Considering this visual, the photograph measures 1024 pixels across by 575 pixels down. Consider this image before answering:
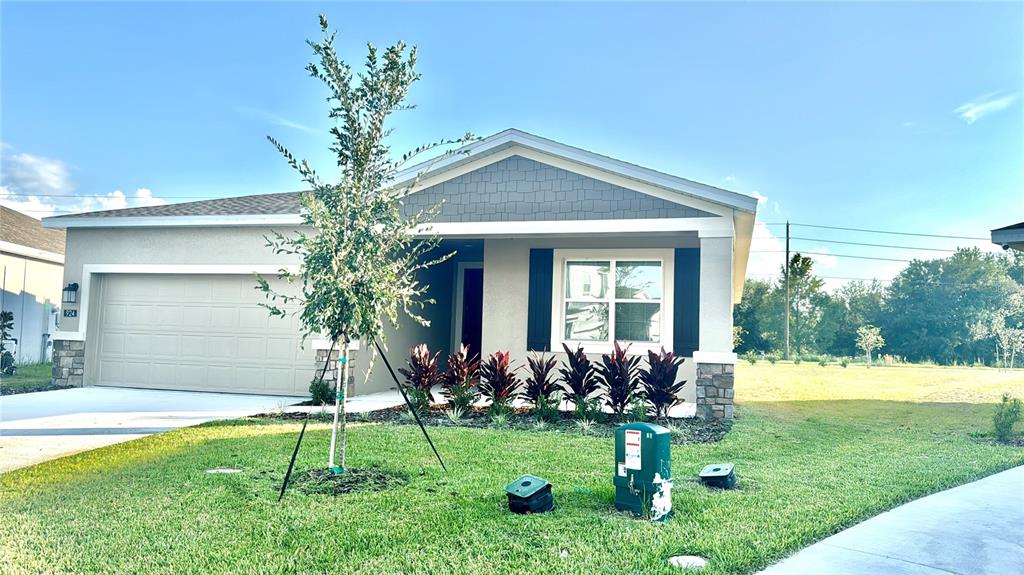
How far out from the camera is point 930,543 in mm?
3875

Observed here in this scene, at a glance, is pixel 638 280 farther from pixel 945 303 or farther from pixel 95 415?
pixel 945 303

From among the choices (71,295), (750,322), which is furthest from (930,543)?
(750,322)

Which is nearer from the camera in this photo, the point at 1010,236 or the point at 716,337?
the point at 1010,236

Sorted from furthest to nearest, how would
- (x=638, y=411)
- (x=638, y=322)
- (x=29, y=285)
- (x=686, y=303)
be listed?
1. (x=29, y=285)
2. (x=638, y=322)
3. (x=686, y=303)
4. (x=638, y=411)

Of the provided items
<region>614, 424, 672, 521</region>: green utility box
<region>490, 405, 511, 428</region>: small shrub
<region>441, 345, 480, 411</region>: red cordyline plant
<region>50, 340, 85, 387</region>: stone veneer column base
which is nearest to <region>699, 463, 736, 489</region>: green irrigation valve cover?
<region>614, 424, 672, 521</region>: green utility box

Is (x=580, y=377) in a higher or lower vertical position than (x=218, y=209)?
lower

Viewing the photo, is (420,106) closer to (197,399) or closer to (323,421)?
(323,421)

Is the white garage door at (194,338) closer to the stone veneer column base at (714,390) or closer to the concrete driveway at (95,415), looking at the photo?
the concrete driveway at (95,415)

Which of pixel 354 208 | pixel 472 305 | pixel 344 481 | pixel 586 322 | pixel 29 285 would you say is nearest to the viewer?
pixel 344 481

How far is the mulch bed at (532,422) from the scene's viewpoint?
792 centimetres

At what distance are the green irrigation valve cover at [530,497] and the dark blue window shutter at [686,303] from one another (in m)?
6.77

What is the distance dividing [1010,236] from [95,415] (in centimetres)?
1150

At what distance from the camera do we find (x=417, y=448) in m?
6.72

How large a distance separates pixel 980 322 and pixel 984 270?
599 cm
